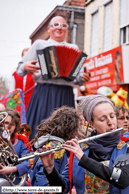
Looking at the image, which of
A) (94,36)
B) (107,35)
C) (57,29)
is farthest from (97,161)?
(94,36)

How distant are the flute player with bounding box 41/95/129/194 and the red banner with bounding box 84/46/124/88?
20.3 feet

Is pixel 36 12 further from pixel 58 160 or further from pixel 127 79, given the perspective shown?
pixel 127 79

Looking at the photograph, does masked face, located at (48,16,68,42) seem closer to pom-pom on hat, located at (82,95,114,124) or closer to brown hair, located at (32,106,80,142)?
brown hair, located at (32,106,80,142)

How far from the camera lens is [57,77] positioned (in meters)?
3.71

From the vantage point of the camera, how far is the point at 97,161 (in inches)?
69.1

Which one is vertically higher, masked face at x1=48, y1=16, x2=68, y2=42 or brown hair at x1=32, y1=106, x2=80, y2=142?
masked face at x1=48, y1=16, x2=68, y2=42

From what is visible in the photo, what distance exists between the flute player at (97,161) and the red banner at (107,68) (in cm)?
620

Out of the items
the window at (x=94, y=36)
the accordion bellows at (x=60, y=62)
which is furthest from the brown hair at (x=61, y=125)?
the window at (x=94, y=36)

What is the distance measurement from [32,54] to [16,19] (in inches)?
66.4

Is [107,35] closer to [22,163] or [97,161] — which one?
[22,163]

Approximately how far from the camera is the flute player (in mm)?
1506

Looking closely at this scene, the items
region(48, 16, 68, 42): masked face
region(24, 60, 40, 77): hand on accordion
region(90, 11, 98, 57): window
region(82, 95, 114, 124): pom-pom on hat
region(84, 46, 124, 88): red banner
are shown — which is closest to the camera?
region(82, 95, 114, 124): pom-pom on hat

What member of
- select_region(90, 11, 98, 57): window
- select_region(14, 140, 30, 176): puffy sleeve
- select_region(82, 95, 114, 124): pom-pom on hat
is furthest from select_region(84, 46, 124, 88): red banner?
select_region(82, 95, 114, 124): pom-pom on hat

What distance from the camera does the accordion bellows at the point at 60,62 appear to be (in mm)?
3561
